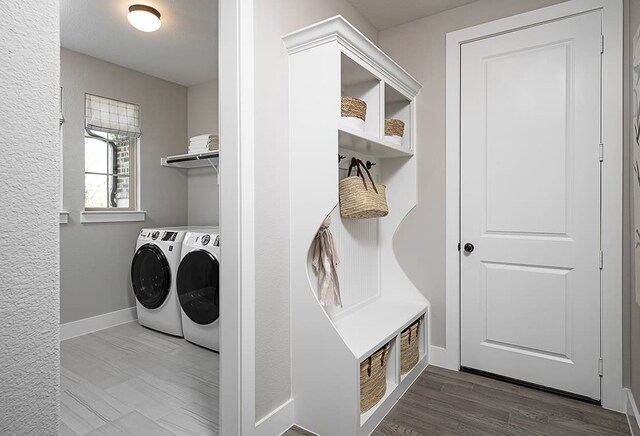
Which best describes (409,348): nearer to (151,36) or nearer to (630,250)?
(630,250)

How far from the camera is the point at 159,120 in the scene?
3842mm

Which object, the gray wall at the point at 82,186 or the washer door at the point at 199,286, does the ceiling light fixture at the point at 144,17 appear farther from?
the washer door at the point at 199,286

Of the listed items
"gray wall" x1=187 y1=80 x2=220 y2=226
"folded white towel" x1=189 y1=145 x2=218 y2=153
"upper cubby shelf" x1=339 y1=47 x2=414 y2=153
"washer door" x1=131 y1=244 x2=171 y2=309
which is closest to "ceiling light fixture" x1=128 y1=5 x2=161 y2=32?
"folded white towel" x1=189 y1=145 x2=218 y2=153

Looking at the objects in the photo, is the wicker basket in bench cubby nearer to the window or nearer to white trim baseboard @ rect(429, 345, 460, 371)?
white trim baseboard @ rect(429, 345, 460, 371)

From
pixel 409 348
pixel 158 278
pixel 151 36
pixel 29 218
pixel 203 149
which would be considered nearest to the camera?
pixel 29 218

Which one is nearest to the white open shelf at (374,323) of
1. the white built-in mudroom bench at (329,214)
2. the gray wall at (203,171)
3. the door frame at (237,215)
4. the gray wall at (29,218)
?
the white built-in mudroom bench at (329,214)

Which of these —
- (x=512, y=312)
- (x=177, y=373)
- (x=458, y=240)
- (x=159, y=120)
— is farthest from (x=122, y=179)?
(x=512, y=312)

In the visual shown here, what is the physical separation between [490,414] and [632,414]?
0.65 meters

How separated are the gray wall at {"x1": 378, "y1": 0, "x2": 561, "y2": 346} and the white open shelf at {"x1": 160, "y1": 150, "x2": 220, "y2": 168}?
189 cm

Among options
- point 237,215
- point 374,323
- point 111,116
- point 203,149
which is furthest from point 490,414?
point 111,116

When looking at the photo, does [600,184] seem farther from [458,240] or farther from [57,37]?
[57,37]

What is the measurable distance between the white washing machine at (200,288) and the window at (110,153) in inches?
45.8

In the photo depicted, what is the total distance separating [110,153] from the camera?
11.8 ft

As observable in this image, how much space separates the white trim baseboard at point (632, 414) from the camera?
168cm
